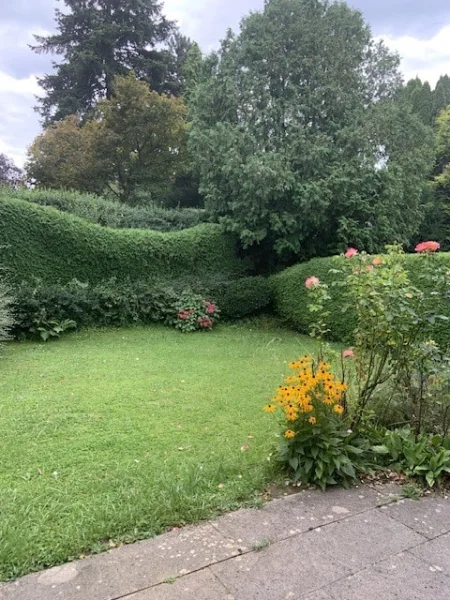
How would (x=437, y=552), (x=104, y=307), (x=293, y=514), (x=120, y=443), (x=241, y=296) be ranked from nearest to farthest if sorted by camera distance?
(x=437, y=552) < (x=293, y=514) < (x=120, y=443) < (x=104, y=307) < (x=241, y=296)

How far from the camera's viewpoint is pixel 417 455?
2.57m

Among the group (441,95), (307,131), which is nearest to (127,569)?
(307,131)

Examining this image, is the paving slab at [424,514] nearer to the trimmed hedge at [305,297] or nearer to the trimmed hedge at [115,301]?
the trimmed hedge at [305,297]

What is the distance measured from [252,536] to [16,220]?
7.62 metres

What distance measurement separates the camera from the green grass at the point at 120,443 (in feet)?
6.71

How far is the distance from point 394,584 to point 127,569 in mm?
1078

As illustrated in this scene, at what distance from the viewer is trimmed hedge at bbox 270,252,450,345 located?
7.22 meters

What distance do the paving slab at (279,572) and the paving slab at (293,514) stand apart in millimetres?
94

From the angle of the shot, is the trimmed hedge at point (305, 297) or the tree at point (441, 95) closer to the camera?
the trimmed hedge at point (305, 297)

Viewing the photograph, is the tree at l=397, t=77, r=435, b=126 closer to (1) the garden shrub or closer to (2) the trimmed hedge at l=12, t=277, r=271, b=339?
(2) the trimmed hedge at l=12, t=277, r=271, b=339

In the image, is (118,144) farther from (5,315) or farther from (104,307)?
(5,315)

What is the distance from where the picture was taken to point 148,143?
1712cm

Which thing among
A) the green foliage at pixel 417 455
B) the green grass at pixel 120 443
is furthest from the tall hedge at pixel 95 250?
the green foliage at pixel 417 455

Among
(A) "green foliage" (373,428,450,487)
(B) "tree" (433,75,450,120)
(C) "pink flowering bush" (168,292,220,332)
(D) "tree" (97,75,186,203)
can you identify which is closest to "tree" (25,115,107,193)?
(D) "tree" (97,75,186,203)
